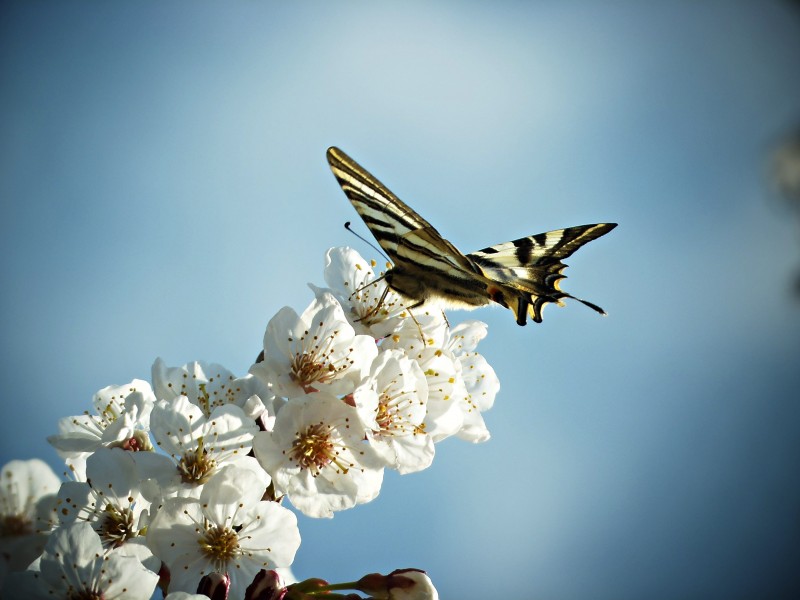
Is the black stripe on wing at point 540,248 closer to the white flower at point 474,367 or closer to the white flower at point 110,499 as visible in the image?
the white flower at point 474,367

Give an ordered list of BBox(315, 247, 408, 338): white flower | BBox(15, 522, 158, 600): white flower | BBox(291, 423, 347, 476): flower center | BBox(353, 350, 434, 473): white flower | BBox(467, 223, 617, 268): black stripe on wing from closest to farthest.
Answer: BBox(15, 522, 158, 600): white flower
BBox(291, 423, 347, 476): flower center
BBox(353, 350, 434, 473): white flower
BBox(315, 247, 408, 338): white flower
BBox(467, 223, 617, 268): black stripe on wing

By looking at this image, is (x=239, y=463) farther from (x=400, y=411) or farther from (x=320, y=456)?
(x=400, y=411)

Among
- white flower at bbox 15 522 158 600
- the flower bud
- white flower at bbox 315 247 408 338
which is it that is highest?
white flower at bbox 315 247 408 338

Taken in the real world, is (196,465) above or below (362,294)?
below

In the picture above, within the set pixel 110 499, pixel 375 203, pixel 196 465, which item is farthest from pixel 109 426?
pixel 375 203

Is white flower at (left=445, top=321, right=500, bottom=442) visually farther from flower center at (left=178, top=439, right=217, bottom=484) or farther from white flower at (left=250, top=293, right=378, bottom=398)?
flower center at (left=178, top=439, right=217, bottom=484)

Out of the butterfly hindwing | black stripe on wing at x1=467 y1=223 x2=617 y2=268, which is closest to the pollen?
the butterfly hindwing
